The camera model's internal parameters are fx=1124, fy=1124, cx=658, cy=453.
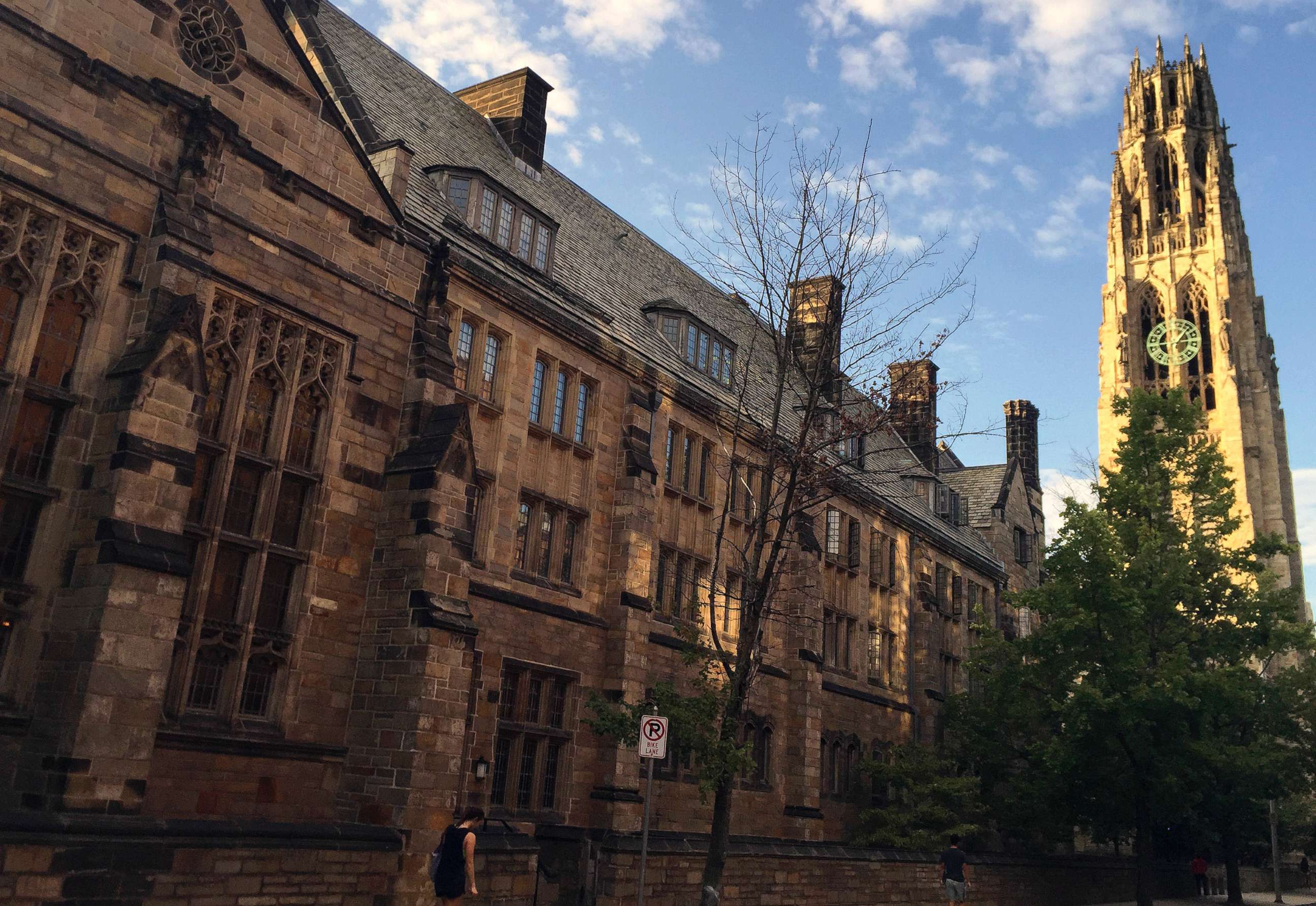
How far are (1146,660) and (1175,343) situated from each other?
6706cm

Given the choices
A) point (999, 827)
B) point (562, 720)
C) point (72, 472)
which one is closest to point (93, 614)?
point (72, 472)

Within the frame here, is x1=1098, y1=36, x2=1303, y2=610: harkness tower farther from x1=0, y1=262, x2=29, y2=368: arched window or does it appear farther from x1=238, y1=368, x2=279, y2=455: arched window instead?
x1=0, y1=262, x2=29, y2=368: arched window

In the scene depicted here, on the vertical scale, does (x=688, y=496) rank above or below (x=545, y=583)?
above

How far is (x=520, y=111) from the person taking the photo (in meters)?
27.8

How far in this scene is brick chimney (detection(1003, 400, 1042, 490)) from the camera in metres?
50.2

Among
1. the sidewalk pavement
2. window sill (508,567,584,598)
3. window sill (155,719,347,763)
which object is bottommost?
the sidewalk pavement

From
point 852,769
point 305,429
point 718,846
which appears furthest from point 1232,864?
point 305,429

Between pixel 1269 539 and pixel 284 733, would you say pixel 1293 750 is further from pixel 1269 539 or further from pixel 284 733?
pixel 284 733

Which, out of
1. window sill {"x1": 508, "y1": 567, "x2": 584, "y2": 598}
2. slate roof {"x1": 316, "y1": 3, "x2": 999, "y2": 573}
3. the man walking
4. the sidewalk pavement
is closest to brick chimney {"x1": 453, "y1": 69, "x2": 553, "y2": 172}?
slate roof {"x1": 316, "y1": 3, "x2": 999, "y2": 573}

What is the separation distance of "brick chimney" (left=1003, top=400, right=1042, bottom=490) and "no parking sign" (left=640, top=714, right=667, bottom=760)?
127ft

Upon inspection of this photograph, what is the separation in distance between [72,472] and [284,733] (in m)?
4.45

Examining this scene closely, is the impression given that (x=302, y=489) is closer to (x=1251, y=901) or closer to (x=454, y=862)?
(x=454, y=862)

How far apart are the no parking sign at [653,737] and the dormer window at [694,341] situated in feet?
44.4

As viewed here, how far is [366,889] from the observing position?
14008mm
